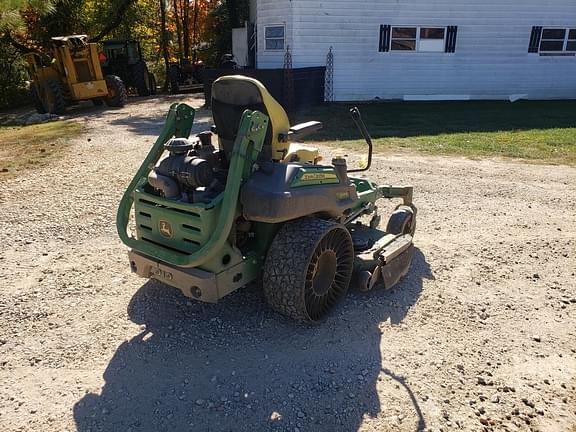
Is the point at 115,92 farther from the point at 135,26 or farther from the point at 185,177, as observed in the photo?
the point at 185,177

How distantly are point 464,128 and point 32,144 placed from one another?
9639mm

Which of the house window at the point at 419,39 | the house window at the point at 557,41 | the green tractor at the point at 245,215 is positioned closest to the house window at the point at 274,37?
the house window at the point at 419,39

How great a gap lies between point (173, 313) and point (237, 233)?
2.83ft

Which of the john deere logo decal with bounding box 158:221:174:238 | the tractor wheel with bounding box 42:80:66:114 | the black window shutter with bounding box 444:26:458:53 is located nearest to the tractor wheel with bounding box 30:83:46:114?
the tractor wheel with bounding box 42:80:66:114

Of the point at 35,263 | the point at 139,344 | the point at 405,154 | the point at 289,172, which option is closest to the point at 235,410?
the point at 139,344

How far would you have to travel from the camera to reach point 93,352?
3.56 meters

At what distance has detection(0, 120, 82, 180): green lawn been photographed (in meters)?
8.79

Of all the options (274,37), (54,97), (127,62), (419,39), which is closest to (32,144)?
(54,97)

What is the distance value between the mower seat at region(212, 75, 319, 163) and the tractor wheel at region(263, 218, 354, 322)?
668 millimetres

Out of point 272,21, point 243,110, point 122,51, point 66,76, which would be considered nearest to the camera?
point 243,110

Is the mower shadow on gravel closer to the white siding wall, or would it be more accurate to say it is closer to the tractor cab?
the white siding wall

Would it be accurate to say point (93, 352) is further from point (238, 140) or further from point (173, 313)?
point (238, 140)

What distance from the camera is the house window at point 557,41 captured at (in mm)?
16031

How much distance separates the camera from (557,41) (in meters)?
16.2
